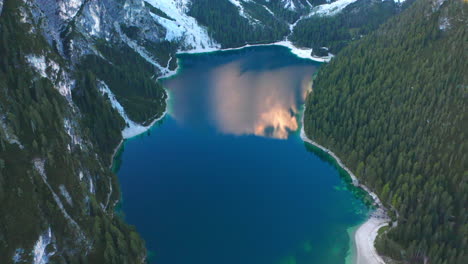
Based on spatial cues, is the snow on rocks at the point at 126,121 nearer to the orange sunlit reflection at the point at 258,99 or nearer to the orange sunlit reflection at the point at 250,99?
the orange sunlit reflection at the point at 250,99

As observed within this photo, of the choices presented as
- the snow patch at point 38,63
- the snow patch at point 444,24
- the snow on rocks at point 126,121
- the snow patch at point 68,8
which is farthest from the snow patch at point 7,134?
the snow patch at point 444,24

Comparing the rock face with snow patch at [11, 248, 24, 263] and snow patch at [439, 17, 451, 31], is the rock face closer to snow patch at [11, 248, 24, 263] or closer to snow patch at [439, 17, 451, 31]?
snow patch at [11, 248, 24, 263]

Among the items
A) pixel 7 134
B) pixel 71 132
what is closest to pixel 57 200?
pixel 7 134

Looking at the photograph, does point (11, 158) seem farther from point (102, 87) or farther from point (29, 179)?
point (102, 87)

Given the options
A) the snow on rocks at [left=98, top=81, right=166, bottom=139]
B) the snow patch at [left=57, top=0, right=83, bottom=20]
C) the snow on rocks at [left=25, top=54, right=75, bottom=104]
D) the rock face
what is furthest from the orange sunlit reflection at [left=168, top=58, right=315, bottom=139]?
the snow on rocks at [left=25, top=54, right=75, bottom=104]

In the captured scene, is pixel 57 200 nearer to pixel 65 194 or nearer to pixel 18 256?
pixel 65 194

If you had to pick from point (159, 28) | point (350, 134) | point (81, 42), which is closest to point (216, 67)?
point (159, 28)
